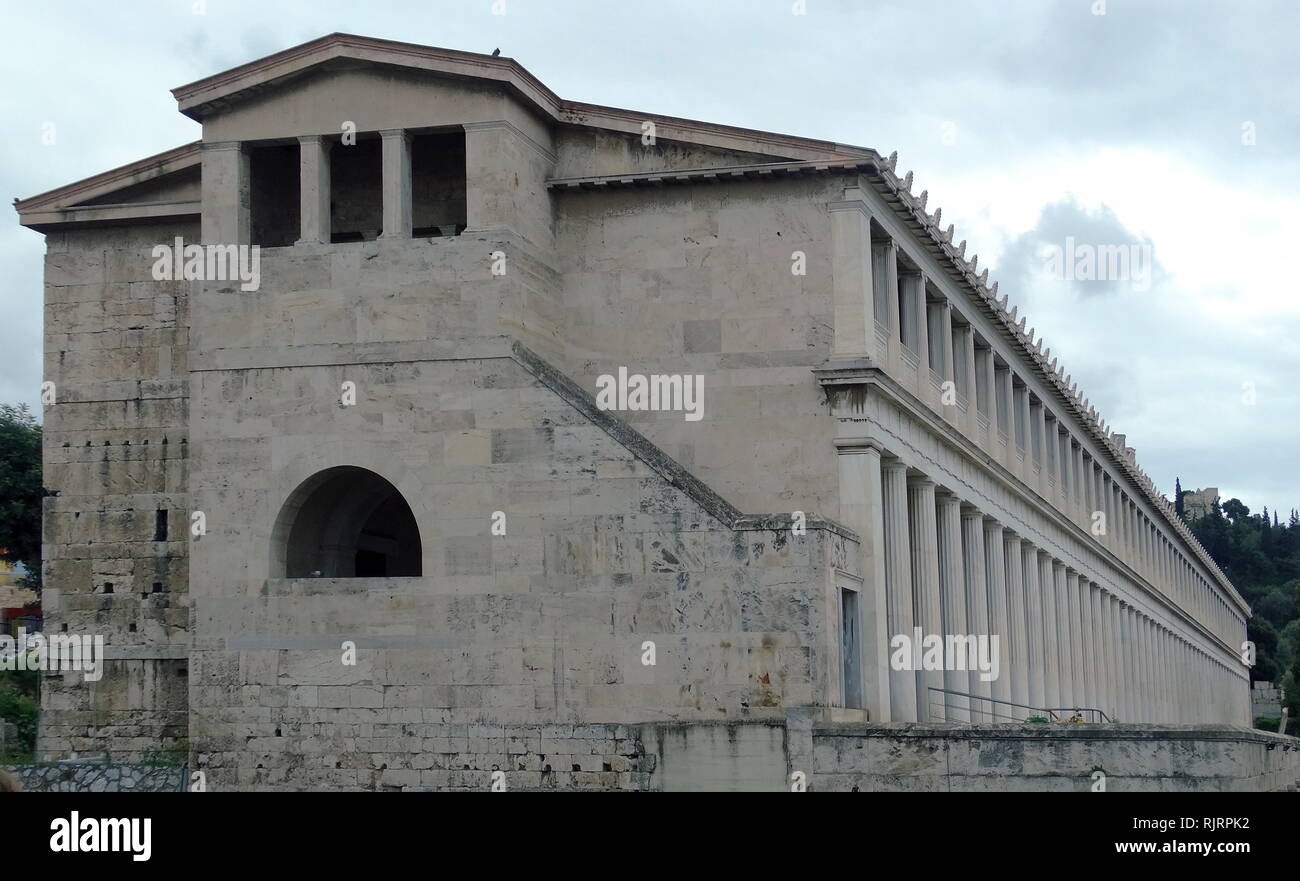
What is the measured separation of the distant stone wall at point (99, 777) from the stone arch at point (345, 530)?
4363 millimetres

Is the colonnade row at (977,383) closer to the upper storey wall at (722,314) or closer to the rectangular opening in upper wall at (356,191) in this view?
the upper storey wall at (722,314)

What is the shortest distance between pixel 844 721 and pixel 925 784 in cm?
284

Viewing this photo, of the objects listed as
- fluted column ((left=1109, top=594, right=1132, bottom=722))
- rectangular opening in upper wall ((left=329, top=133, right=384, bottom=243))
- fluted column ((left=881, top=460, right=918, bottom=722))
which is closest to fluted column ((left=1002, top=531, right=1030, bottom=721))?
fluted column ((left=881, top=460, right=918, bottom=722))

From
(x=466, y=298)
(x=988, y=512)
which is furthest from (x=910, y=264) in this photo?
(x=466, y=298)

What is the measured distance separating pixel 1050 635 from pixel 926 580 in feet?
54.3

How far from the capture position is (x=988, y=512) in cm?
4688

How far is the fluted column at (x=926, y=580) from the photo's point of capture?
1561 inches

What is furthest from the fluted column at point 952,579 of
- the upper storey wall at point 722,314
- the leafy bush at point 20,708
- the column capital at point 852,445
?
the leafy bush at point 20,708

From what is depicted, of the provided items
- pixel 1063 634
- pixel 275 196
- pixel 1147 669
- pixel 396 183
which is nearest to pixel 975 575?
pixel 1063 634

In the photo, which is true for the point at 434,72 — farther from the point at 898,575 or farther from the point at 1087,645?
the point at 1087,645

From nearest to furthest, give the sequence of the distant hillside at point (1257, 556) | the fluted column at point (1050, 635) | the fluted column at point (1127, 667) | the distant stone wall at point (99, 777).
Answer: the distant stone wall at point (99, 777)
the fluted column at point (1050, 635)
the fluted column at point (1127, 667)
the distant hillside at point (1257, 556)

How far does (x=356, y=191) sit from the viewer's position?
3812 centimetres

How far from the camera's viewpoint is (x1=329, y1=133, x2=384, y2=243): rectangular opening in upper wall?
37.9 m
